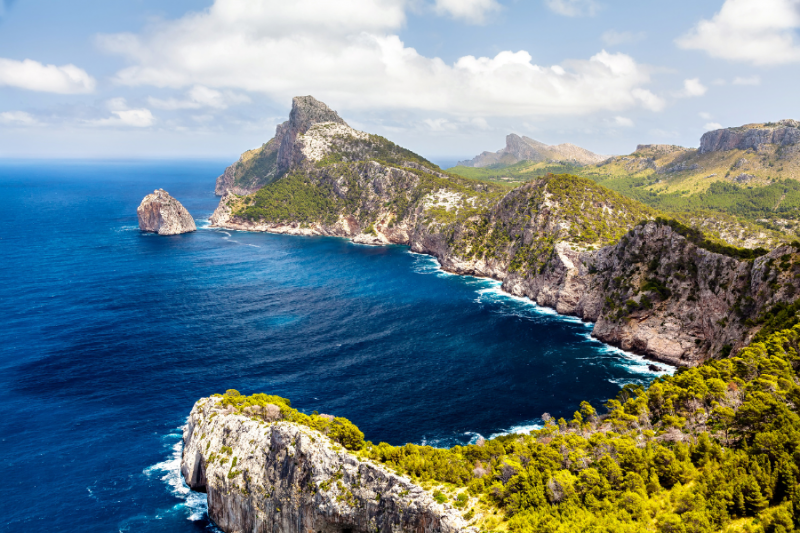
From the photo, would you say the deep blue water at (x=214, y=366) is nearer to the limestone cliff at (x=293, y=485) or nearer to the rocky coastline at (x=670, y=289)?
the limestone cliff at (x=293, y=485)

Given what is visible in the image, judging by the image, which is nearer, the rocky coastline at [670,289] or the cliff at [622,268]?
the rocky coastline at [670,289]

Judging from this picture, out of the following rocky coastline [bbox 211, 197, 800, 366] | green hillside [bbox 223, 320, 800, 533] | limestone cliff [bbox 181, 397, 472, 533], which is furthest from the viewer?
rocky coastline [bbox 211, 197, 800, 366]

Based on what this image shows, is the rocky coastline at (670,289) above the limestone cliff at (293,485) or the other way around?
above

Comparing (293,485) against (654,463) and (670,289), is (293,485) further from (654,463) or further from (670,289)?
(670,289)

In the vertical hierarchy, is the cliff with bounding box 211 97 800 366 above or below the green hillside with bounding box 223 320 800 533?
above

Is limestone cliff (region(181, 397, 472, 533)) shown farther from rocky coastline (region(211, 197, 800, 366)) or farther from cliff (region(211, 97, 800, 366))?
cliff (region(211, 97, 800, 366))

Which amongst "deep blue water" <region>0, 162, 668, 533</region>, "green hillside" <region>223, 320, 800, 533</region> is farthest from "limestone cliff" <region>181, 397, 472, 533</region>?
"deep blue water" <region>0, 162, 668, 533</region>

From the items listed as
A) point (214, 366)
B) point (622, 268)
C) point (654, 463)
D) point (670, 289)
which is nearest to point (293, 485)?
point (654, 463)

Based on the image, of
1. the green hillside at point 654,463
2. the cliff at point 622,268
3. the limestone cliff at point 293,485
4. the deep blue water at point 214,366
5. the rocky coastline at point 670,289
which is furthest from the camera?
the cliff at point 622,268

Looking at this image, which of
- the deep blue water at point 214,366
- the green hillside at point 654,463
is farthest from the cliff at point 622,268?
the green hillside at point 654,463
